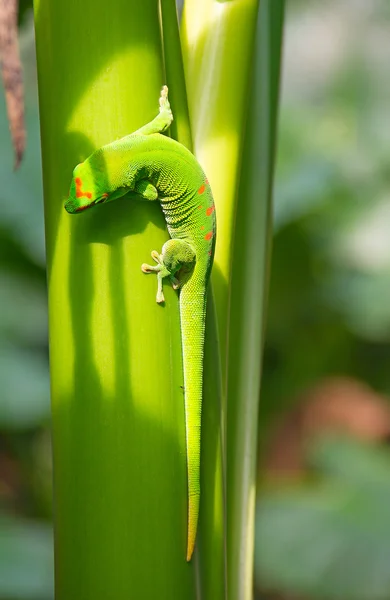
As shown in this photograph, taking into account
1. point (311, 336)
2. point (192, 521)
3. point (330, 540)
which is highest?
point (192, 521)

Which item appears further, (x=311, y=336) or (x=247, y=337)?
(x=311, y=336)

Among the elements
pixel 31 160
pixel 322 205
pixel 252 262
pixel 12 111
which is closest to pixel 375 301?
pixel 322 205

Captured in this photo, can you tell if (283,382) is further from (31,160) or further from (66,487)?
(66,487)

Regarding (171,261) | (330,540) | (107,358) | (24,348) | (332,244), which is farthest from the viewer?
(332,244)

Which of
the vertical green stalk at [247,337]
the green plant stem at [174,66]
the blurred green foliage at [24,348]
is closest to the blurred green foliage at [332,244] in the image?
the blurred green foliage at [24,348]

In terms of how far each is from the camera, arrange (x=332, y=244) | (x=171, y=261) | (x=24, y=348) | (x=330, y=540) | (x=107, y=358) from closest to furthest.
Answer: (x=107, y=358)
(x=171, y=261)
(x=330, y=540)
(x=24, y=348)
(x=332, y=244)

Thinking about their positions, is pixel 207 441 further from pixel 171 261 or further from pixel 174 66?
pixel 174 66

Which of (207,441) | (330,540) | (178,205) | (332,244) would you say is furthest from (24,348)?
(207,441)
